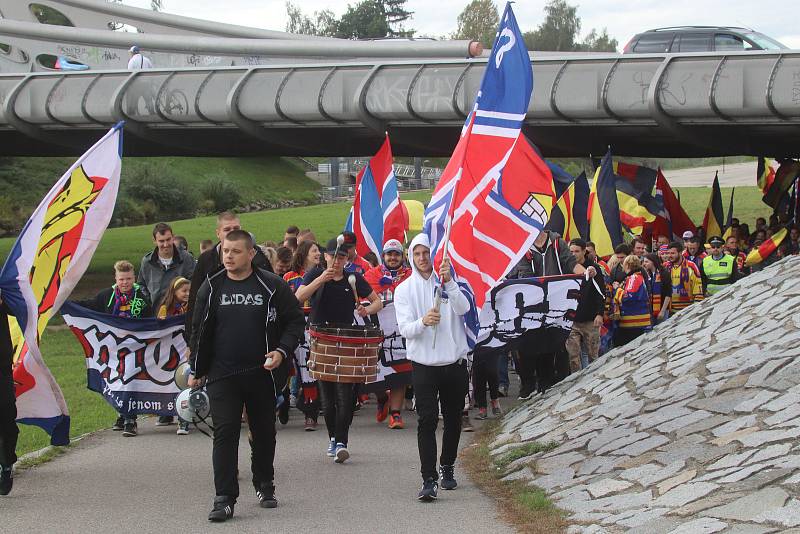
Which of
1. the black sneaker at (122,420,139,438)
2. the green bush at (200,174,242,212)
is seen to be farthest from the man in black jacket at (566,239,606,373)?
the green bush at (200,174,242,212)

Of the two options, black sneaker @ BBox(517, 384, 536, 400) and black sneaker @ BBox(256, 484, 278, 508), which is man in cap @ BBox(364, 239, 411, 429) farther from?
black sneaker @ BBox(256, 484, 278, 508)

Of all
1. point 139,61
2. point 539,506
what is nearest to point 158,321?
point 539,506

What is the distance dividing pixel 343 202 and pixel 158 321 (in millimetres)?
58516

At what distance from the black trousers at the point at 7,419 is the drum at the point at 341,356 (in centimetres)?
258

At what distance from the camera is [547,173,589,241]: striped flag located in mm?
21250

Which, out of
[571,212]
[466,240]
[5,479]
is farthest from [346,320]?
[571,212]

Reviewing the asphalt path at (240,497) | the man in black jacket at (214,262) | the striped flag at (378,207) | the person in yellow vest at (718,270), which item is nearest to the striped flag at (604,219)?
the person in yellow vest at (718,270)

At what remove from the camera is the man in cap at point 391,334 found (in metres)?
12.5

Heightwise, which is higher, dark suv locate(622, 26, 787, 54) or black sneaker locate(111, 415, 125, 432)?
dark suv locate(622, 26, 787, 54)

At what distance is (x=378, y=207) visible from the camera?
1750cm

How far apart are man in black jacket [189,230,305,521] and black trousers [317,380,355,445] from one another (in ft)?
6.19

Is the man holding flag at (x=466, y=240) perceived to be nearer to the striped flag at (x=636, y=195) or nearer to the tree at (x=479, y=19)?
the striped flag at (x=636, y=195)

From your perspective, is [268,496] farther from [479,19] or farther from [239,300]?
[479,19]

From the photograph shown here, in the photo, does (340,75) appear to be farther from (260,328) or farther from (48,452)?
(260,328)
